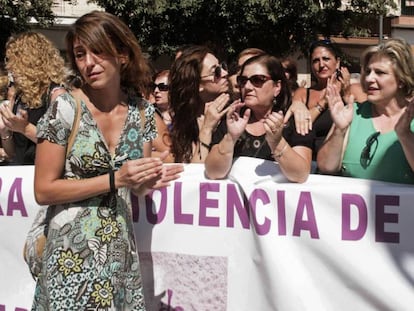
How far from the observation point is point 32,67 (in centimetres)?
351

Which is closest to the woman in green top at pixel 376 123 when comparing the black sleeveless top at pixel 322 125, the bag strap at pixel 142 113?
the black sleeveless top at pixel 322 125

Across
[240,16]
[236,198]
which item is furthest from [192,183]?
[240,16]

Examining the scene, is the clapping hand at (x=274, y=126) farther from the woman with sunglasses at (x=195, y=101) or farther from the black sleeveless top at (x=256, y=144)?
the woman with sunglasses at (x=195, y=101)

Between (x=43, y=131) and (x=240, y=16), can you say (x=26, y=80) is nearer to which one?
(x=43, y=131)

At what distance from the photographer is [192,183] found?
3.00 m

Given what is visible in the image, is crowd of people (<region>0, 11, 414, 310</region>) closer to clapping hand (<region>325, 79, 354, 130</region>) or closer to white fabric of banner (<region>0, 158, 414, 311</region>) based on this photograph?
clapping hand (<region>325, 79, 354, 130</region>)

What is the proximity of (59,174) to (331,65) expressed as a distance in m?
2.59

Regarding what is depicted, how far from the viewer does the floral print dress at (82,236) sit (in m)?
2.31

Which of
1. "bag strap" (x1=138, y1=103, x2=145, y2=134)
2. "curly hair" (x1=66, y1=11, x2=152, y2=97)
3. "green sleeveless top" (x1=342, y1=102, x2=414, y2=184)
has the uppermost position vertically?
"curly hair" (x1=66, y1=11, x2=152, y2=97)

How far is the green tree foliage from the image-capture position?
50.3ft

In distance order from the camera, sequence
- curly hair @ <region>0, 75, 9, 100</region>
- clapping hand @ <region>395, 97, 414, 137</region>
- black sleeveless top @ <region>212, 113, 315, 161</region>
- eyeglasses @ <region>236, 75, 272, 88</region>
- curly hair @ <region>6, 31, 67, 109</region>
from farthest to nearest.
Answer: curly hair @ <region>0, 75, 9, 100</region>, curly hair @ <region>6, 31, 67, 109</region>, eyeglasses @ <region>236, 75, 272, 88</region>, black sleeveless top @ <region>212, 113, 315, 161</region>, clapping hand @ <region>395, 97, 414, 137</region>

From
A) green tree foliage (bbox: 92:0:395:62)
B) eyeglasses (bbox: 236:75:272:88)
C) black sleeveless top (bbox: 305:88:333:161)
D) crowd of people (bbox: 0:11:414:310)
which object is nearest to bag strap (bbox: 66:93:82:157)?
crowd of people (bbox: 0:11:414:310)

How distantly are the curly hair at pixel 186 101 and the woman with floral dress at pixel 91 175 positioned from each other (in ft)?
2.64

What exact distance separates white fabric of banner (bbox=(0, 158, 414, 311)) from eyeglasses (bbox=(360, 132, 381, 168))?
107 mm
